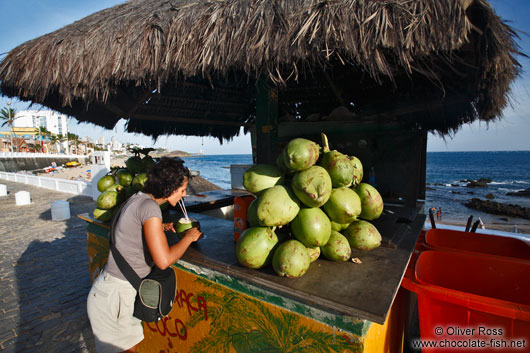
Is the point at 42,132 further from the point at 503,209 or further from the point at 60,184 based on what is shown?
the point at 503,209

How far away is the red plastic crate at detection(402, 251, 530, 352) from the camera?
1.38 meters

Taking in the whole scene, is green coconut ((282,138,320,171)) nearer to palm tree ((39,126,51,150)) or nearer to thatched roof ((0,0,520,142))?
thatched roof ((0,0,520,142))

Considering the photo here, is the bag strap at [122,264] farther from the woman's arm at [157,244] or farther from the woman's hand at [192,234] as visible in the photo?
the woman's hand at [192,234]

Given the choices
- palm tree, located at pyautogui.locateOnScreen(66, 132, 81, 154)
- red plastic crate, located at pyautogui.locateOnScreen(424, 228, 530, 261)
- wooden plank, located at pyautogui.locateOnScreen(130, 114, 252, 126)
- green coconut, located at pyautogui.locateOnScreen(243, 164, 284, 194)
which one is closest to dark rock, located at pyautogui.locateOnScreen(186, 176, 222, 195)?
wooden plank, located at pyautogui.locateOnScreen(130, 114, 252, 126)

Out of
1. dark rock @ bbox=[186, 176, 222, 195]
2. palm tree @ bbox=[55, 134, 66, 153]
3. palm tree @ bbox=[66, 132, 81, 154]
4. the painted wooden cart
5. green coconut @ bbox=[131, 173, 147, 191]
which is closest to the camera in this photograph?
the painted wooden cart

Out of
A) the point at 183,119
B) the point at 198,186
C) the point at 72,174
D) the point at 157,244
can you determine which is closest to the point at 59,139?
the point at 72,174

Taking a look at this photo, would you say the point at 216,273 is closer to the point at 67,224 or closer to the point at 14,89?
the point at 14,89

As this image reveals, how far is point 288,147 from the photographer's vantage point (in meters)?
1.53

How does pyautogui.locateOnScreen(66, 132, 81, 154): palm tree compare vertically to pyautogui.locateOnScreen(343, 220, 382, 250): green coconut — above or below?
above

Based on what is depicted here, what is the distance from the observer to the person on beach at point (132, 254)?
1.66m

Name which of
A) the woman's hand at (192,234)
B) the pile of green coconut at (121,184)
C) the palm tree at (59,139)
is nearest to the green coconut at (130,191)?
the pile of green coconut at (121,184)

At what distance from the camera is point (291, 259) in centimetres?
136

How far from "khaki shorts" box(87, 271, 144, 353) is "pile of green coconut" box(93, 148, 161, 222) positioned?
0.84 metres

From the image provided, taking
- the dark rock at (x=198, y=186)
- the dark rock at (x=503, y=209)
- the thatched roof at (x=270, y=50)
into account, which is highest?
the thatched roof at (x=270, y=50)
